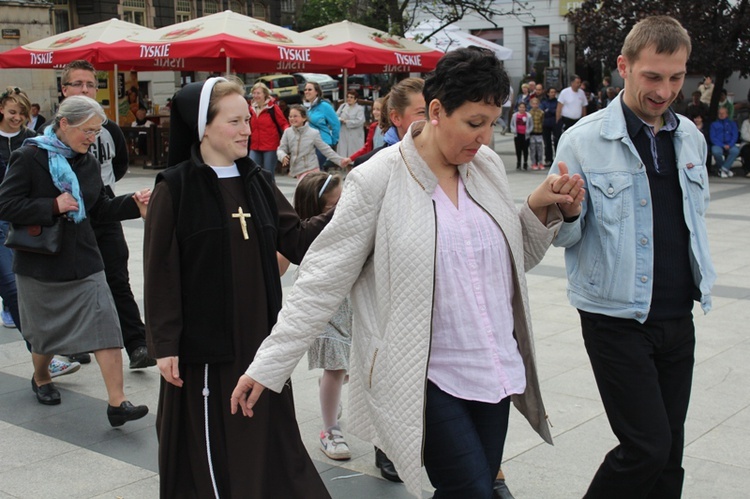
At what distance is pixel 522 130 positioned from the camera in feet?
64.7

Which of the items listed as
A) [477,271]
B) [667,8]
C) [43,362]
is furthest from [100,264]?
[667,8]

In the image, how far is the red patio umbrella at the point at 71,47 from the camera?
702 inches

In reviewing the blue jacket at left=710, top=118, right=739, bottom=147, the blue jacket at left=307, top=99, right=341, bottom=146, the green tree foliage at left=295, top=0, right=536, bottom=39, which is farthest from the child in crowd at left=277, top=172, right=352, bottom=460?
the green tree foliage at left=295, top=0, right=536, bottom=39

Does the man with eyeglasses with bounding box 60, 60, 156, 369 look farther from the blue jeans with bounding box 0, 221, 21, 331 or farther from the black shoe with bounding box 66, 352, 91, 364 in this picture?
the blue jeans with bounding box 0, 221, 21, 331

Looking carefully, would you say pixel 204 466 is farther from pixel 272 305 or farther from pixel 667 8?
pixel 667 8

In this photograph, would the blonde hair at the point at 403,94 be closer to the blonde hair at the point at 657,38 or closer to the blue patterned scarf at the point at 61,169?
the blonde hair at the point at 657,38

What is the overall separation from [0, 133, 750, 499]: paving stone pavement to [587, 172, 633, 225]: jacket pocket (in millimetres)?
1474

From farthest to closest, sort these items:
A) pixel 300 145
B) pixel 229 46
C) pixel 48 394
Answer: pixel 229 46, pixel 300 145, pixel 48 394

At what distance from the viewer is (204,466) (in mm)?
3379

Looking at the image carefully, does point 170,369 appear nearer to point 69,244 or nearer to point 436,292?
point 436,292

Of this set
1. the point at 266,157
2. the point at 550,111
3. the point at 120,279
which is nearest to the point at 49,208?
the point at 120,279

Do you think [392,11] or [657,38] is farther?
[392,11]

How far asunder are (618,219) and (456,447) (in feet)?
3.29

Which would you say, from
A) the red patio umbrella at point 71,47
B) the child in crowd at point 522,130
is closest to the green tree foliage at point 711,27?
the child in crowd at point 522,130
